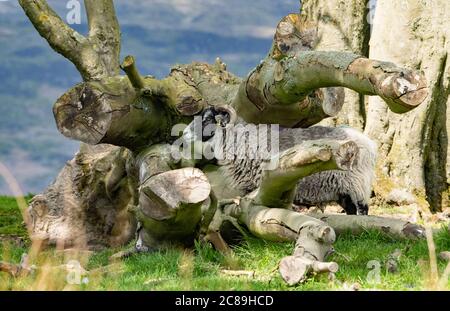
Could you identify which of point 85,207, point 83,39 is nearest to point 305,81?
point 85,207

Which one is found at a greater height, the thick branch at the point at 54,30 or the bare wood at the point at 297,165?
the thick branch at the point at 54,30

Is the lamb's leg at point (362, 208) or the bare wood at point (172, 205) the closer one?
the bare wood at point (172, 205)

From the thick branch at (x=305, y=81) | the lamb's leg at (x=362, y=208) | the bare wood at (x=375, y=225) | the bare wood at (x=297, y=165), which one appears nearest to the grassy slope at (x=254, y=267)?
the bare wood at (x=375, y=225)

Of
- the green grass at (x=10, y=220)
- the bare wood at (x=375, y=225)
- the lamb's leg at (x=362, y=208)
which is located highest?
the lamb's leg at (x=362, y=208)

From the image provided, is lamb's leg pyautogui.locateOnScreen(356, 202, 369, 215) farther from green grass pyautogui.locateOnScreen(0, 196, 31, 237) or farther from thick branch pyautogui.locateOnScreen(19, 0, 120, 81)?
green grass pyautogui.locateOnScreen(0, 196, 31, 237)

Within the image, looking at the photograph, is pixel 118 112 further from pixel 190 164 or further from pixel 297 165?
pixel 297 165

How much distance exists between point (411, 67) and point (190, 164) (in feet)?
13.5

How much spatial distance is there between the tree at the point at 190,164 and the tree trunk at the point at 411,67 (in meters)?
2.54

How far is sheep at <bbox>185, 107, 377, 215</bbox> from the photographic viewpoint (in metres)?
7.19

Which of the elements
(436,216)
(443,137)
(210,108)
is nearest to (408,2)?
(443,137)

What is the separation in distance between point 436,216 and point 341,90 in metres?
2.73

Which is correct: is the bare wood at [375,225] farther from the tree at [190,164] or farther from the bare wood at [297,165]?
the bare wood at [297,165]

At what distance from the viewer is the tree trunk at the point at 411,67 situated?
10016 mm

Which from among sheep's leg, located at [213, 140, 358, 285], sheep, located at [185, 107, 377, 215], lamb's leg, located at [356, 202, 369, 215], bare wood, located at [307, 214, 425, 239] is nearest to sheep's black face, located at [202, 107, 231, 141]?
sheep, located at [185, 107, 377, 215]
